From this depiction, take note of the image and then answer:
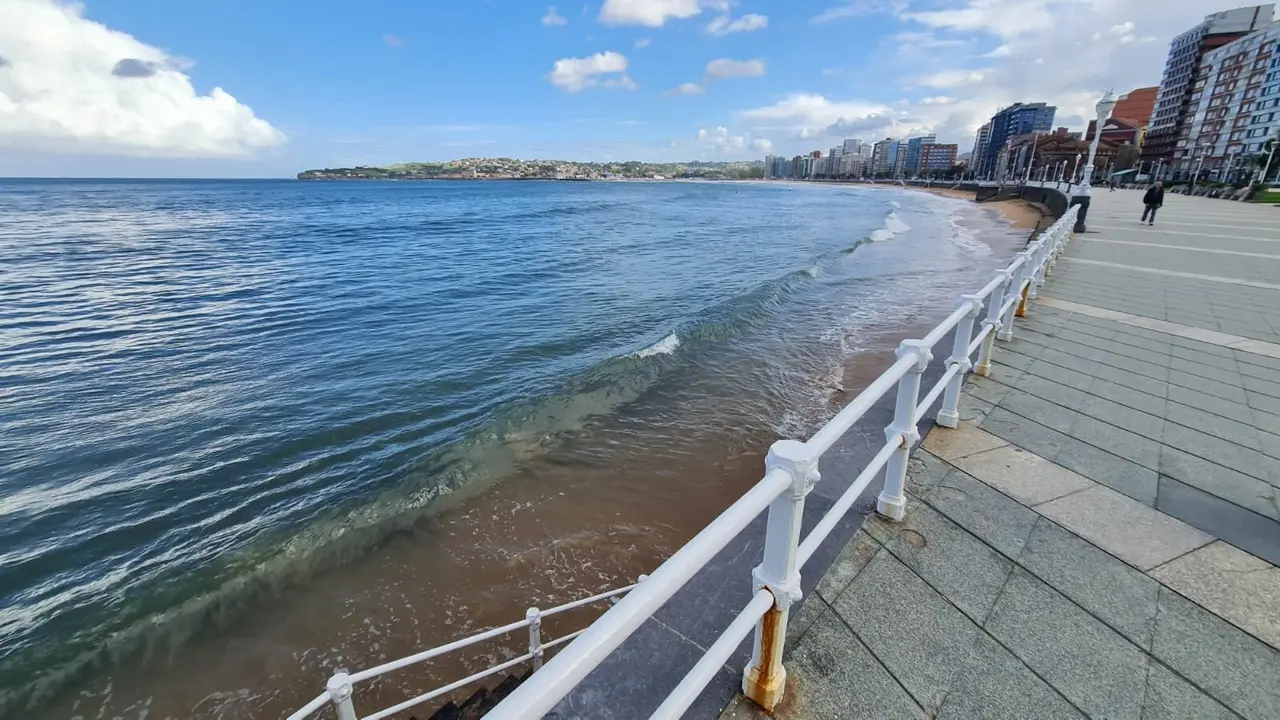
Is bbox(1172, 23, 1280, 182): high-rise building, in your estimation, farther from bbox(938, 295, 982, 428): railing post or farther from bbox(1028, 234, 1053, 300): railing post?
bbox(938, 295, 982, 428): railing post

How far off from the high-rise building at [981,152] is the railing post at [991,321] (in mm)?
185983

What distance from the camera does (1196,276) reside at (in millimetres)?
10695

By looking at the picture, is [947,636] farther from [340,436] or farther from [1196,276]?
[1196,276]

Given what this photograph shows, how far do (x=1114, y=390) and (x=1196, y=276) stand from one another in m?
8.92

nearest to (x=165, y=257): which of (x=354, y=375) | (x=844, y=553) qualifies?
(x=354, y=375)

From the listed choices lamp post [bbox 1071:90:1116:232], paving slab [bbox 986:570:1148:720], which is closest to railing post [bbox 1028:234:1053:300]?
paving slab [bbox 986:570:1148:720]

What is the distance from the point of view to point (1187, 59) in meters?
108

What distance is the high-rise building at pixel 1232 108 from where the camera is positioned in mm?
78312

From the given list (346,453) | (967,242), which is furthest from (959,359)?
(967,242)

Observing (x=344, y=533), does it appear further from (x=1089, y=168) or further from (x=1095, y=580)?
(x=1089, y=168)

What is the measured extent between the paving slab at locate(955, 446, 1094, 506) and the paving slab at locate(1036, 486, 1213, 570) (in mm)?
81

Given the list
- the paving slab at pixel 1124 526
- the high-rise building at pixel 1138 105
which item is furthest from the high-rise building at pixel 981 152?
the paving slab at pixel 1124 526

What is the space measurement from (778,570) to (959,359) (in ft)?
10.2

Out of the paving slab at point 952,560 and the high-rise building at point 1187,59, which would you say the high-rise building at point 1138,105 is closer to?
the high-rise building at point 1187,59
